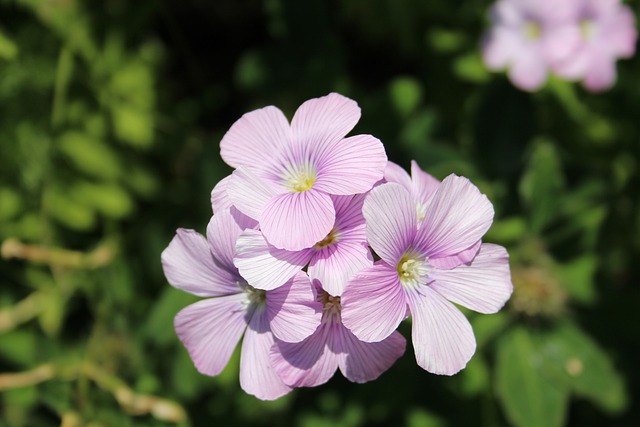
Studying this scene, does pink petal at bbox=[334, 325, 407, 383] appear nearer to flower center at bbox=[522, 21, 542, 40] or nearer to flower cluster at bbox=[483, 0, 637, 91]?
flower cluster at bbox=[483, 0, 637, 91]

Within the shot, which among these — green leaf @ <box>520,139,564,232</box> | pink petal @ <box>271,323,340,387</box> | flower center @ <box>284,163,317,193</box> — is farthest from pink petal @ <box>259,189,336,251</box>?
green leaf @ <box>520,139,564,232</box>

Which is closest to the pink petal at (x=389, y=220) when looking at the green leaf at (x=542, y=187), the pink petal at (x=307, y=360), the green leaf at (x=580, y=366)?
the pink petal at (x=307, y=360)

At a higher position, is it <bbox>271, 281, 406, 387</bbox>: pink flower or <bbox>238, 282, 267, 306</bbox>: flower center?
<bbox>238, 282, 267, 306</bbox>: flower center

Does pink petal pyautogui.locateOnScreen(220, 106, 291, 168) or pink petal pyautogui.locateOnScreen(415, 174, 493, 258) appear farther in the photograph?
pink petal pyautogui.locateOnScreen(220, 106, 291, 168)

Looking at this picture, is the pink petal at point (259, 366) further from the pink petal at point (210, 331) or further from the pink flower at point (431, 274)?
the pink flower at point (431, 274)

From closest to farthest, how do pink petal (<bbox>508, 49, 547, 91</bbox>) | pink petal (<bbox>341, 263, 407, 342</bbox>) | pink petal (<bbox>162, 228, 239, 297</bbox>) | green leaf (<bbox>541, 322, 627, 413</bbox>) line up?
pink petal (<bbox>341, 263, 407, 342</bbox>), pink petal (<bbox>162, 228, 239, 297</bbox>), green leaf (<bbox>541, 322, 627, 413</bbox>), pink petal (<bbox>508, 49, 547, 91</bbox>)

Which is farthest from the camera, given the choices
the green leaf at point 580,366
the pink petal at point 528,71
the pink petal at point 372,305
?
the pink petal at point 528,71

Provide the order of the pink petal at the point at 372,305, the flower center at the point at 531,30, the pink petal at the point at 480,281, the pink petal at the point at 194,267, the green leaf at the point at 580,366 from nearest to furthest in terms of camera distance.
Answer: the pink petal at the point at 372,305
the pink petal at the point at 480,281
the pink petal at the point at 194,267
the green leaf at the point at 580,366
the flower center at the point at 531,30

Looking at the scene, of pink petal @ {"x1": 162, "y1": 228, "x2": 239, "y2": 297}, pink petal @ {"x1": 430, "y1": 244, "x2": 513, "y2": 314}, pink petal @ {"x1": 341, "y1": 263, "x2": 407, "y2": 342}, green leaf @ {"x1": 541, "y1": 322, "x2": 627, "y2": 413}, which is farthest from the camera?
green leaf @ {"x1": 541, "y1": 322, "x2": 627, "y2": 413}
